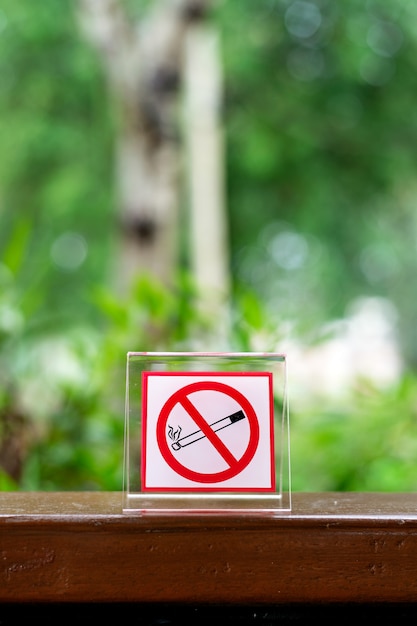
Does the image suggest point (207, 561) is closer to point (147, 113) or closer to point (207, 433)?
point (207, 433)

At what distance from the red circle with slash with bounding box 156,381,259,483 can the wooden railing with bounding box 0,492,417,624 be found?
0.13ft

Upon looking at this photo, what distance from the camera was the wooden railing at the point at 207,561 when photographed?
517 mm

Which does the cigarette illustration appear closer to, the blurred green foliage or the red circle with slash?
the red circle with slash

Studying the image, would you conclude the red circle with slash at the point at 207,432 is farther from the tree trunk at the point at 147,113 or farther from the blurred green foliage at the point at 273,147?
the blurred green foliage at the point at 273,147

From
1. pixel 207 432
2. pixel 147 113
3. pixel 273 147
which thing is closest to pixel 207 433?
pixel 207 432

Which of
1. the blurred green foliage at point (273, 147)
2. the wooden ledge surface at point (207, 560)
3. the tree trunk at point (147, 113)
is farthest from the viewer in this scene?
the blurred green foliage at point (273, 147)

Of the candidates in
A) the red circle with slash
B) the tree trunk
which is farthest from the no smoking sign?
the tree trunk

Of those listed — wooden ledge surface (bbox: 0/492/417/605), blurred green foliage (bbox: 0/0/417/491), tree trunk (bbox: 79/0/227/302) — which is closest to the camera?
wooden ledge surface (bbox: 0/492/417/605)

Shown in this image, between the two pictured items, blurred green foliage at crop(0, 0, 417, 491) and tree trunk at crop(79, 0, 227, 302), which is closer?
tree trunk at crop(79, 0, 227, 302)

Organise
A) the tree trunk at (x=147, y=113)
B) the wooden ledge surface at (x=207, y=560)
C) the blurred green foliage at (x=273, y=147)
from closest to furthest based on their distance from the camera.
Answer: the wooden ledge surface at (x=207, y=560) < the tree trunk at (x=147, y=113) < the blurred green foliage at (x=273, y=147)

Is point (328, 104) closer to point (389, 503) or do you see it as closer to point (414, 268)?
point (414, 268)

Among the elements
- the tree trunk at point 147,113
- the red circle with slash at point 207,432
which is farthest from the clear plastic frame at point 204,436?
the tree trunk at point 147,113

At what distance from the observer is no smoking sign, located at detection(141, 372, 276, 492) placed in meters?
0.55

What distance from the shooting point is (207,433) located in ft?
1.83
